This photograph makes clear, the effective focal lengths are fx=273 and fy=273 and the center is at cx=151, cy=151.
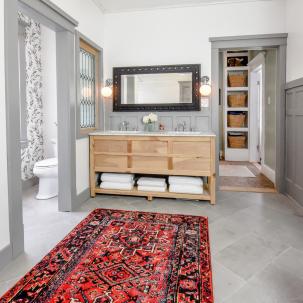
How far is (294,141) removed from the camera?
11.5 feet

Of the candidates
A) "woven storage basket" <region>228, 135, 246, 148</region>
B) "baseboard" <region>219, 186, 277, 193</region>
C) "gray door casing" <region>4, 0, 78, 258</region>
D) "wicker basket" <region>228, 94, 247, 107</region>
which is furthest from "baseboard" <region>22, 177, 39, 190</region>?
"wicker basket" <region>228, 94, 247, 107</region>

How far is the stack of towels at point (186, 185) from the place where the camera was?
11.5 ft

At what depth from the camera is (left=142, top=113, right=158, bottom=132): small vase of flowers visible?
12.8 feet

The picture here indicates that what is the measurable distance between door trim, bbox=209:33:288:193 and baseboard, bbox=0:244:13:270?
297cm

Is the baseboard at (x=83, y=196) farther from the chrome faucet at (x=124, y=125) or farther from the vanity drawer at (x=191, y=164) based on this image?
the vanity drawer at (x=191, y=164)

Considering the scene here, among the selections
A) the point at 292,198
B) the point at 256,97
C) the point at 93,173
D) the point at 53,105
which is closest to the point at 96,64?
the point at 53,105

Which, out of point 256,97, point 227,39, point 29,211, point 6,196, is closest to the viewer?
point 6,196

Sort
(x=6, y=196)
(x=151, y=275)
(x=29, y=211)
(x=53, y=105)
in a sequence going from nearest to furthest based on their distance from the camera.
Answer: (x=151, y=275) < (x=6, y=196) < (x=29, y=211) < (x=53, y=105)

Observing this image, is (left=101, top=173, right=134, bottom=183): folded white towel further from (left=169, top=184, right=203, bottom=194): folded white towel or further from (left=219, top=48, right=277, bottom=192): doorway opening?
(left=219, top=48, right=277, bottom=192): doorway opening

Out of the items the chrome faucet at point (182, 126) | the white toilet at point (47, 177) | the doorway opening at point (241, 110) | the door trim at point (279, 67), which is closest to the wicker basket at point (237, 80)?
the doorway opening at point (241, 110)

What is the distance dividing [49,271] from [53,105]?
3223 millimetres

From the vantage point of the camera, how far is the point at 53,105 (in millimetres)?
4562

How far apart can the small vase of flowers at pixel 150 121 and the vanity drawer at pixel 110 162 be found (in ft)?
2.10

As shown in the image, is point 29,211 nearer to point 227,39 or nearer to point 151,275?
point 151,275
